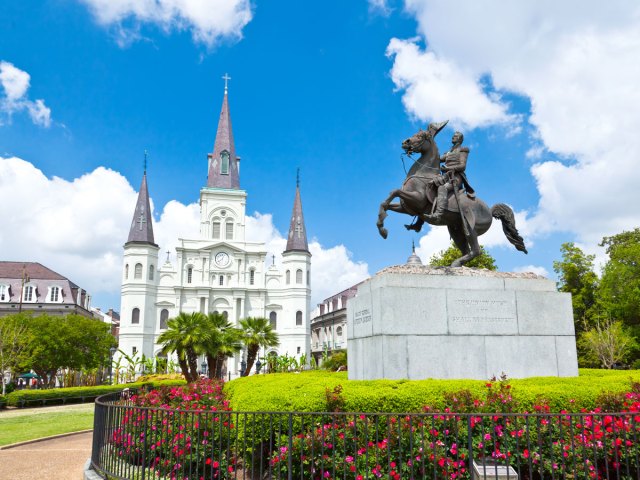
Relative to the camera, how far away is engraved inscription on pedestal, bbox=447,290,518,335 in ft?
31.0

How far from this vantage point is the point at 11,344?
37625 mm

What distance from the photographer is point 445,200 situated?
10328 mm

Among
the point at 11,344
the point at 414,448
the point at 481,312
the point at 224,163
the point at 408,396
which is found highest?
the point at 224,163

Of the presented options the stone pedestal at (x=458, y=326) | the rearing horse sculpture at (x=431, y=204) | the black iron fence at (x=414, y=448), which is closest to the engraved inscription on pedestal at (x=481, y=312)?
the stone pedestal at (x=458, y=326)

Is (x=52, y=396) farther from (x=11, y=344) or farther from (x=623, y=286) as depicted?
(x=623, y=286)

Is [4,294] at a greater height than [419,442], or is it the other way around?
[4,294]

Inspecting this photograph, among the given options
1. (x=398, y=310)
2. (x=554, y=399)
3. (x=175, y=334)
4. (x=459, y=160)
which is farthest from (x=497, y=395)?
(x=175, y=334)

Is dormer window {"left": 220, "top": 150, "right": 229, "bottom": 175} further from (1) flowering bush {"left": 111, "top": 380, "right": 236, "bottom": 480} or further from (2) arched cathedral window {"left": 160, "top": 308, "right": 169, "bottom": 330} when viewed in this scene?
(1) flowering bush {"left": 111, "top": 380, "right": 236, "bottom": 480}

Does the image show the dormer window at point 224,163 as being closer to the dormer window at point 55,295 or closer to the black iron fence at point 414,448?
the dormer window at point 55,295

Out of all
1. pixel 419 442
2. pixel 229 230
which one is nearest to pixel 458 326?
pixel 419 442

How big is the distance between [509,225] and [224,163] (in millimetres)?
70403

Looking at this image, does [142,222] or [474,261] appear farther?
[142,222]

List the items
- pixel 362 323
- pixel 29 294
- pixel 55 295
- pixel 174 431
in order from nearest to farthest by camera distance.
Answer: pixel 174 431 → pixel 362 323 → pixel 29 294 → pixel 55 295

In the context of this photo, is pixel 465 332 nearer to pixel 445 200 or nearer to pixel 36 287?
pixel 445 200
